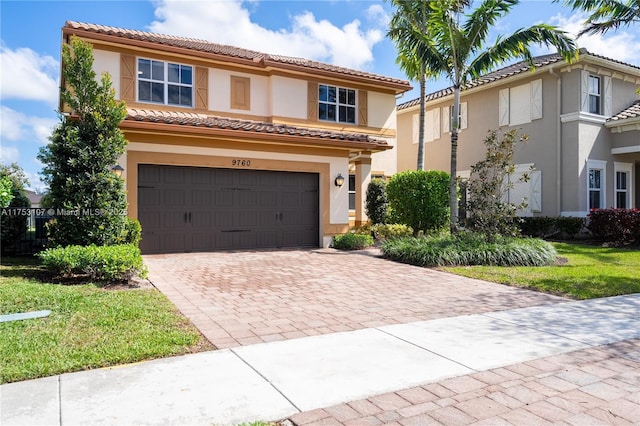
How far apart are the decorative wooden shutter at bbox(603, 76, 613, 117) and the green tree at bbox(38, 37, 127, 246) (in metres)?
18.7

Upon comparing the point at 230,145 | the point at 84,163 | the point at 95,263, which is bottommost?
the point at 95,263

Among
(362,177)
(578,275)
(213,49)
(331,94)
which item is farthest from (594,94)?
(213,49)

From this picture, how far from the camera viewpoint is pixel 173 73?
607 inches

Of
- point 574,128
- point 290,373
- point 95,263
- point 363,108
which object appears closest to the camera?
point 290,373

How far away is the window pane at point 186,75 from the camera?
1559cm

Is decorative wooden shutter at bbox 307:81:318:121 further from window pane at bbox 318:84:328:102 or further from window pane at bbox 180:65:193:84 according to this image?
window pane at bbox 180:65:193:84

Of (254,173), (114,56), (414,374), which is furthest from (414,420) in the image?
(114,56)

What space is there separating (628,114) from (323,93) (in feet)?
41.4

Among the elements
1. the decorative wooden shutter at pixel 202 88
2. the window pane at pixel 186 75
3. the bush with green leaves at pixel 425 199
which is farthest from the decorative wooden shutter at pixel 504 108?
the window pane at pixel 186 75

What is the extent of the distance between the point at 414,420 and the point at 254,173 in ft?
37.3

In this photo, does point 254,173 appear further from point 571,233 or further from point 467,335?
point 571,233

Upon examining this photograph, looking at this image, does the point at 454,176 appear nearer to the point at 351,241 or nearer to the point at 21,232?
the point at 351,241

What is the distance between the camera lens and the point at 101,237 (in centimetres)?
884

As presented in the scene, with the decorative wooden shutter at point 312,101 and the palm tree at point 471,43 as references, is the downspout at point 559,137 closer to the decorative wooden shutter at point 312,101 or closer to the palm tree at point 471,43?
the palm tree at point 471,43
